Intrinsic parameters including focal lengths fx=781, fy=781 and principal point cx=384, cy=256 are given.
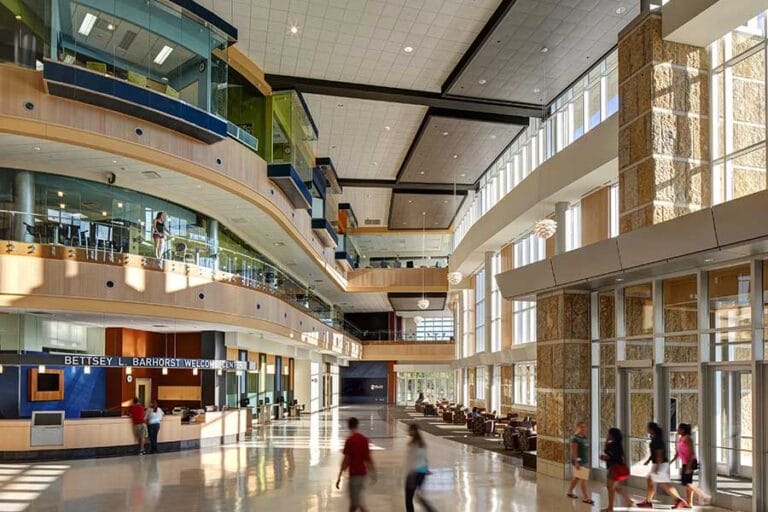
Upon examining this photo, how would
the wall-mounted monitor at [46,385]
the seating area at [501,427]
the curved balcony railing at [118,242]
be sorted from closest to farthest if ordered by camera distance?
the curved balcony railing at [118,242] → the seating area at [501,427] → the wall-mounted monitor at [46,385]

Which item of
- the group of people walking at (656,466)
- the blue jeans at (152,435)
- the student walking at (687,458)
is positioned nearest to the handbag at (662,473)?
the group of people walking at (656,466)

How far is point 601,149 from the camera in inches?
677

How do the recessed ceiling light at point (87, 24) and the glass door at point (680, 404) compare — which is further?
the recessed ceiling light at point (87, 24)

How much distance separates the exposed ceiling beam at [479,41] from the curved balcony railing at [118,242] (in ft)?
26.4

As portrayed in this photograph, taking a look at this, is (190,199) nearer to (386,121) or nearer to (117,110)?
(117,110)

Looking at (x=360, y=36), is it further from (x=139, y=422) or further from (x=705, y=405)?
(x=705, y=405)

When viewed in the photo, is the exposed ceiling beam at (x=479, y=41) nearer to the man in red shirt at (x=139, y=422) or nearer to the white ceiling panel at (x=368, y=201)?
the man in red shirt at (x=139, y=422)

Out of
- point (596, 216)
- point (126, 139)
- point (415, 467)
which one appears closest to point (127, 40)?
point (126, 139)

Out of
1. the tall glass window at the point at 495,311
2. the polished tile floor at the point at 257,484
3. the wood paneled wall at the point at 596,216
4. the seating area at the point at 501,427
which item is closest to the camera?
the polished tile floor at the point at 257,484

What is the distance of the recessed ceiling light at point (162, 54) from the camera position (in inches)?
714

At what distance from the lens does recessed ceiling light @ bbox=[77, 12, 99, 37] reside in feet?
54.7

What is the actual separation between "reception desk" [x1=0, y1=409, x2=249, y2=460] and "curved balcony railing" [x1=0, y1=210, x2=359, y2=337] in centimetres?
403

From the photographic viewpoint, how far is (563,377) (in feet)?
51.6

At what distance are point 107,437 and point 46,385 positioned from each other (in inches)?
128
